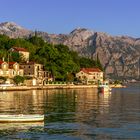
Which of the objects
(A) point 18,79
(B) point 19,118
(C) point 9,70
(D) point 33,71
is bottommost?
(B) point 19,118

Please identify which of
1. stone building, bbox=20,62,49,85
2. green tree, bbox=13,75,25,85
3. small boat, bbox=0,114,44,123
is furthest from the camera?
stone building, bbox=20,62,49,85

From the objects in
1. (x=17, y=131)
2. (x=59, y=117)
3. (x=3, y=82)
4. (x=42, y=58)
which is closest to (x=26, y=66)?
(x=42, y=58)

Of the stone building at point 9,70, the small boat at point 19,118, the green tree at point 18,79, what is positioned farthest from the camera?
the stone building at point 9,70

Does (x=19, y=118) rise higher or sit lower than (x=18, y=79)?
lower

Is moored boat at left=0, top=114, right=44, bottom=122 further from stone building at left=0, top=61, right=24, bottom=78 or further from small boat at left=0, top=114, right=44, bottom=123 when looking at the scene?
stone building at left=0, top=61, right=24, bottom=78

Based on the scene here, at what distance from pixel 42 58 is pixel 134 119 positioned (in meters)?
140

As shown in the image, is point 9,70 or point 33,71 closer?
point 9,70

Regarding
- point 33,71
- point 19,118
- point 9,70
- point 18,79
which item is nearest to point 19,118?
point 19,118

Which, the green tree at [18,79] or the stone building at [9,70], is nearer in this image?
the green tree at [18,79]

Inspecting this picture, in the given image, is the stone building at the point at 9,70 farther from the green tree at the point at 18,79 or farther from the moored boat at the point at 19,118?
the moored boat at the point at 19,118

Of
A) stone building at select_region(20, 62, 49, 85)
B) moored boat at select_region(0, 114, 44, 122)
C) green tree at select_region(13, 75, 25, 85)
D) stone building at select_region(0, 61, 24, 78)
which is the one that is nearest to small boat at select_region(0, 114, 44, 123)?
moored boat at select_region(0, 114, 44, 122)

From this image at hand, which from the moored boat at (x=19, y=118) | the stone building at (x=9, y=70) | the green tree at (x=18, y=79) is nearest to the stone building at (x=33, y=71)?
the stone building at (x=9, y=70)

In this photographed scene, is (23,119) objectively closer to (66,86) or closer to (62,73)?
(66,86)

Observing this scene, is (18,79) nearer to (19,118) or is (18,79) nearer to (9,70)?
(9,70)
